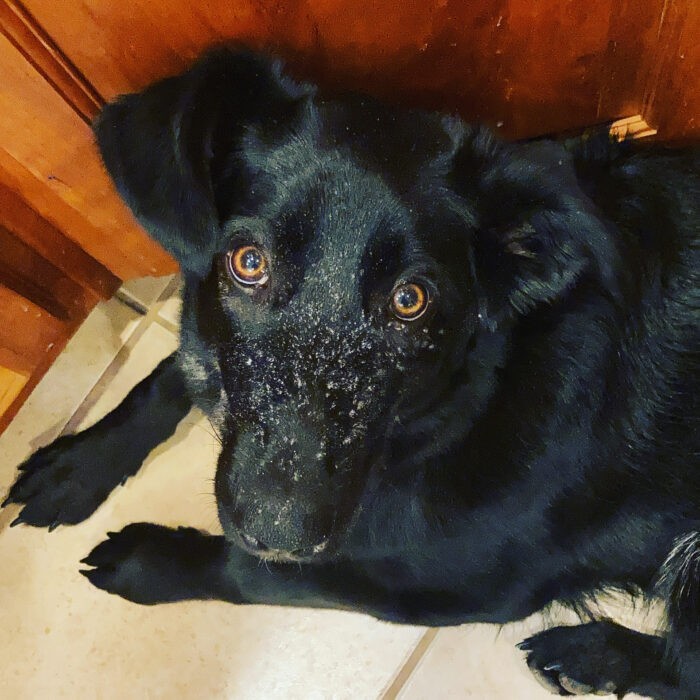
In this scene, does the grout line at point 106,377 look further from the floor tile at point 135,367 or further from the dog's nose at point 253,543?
the dog's nose at point 253,543

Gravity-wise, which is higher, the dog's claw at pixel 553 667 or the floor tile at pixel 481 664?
the dog's claw at pixel 553 667

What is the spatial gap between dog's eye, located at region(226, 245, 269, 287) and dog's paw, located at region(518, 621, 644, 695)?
1087 mm

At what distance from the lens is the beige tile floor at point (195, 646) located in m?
1.64

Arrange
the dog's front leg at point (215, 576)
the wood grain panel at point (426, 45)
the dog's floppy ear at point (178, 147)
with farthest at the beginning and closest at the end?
the dog's front leg at point (215, 576)
the wood grain panel at point (426, 45)
the dog's floppy ear at point (178, 147)

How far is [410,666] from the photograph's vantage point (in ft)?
5.44

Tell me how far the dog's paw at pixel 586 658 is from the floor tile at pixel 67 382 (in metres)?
1.19

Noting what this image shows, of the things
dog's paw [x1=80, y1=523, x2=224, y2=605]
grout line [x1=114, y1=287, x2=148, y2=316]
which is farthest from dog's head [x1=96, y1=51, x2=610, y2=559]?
grout line [x1=114, y1=287, x2=148, y2=316]

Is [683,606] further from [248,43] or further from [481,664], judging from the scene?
[248,43]

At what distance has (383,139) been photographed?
1026 mm

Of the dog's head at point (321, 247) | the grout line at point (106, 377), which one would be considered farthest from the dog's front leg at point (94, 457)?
the dog's head at point (321, 247)

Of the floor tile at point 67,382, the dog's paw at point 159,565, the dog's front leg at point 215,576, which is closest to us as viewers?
the dog's front leg at point 215,576

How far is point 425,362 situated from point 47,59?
0.71 metres

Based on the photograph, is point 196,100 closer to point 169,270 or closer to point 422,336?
point 422,336

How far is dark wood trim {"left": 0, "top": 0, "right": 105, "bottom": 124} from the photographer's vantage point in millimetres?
992
